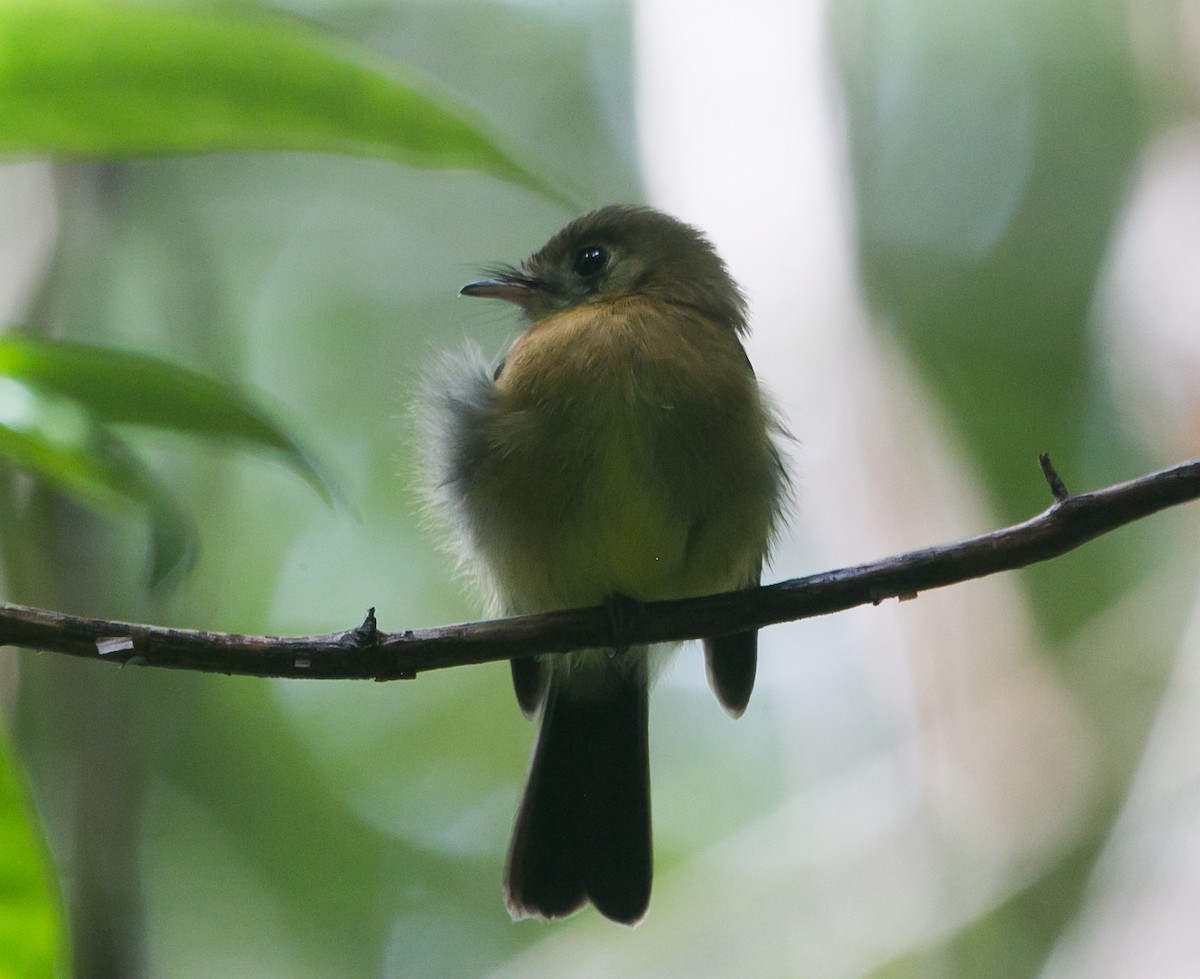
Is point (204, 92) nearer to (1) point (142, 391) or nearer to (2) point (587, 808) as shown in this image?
(1) point (142, 391)

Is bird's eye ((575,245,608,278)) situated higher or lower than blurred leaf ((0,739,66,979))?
higher

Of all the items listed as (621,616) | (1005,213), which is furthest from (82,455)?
(1005,213)

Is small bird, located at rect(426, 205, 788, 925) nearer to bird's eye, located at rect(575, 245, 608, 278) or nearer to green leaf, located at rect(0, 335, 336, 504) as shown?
bird's eye, located at rect(575, 245, 608, 278)

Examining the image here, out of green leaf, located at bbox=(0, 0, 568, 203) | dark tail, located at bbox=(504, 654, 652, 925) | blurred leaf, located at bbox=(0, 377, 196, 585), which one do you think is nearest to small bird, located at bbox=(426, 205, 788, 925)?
dark tail, located at bbox=(504, 654, 652, 925)

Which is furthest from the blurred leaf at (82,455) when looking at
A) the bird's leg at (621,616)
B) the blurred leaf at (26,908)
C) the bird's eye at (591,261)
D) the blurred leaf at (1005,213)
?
the blurred leaf at (1005,213)

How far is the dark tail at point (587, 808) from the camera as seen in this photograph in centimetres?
297

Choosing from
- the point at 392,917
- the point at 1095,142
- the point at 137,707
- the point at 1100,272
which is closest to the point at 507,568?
the point at 137,707

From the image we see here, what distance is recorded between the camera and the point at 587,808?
10.3 ft

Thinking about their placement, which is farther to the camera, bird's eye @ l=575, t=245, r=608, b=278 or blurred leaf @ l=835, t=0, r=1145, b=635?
blurred leaf @ l=835, t=0, r=1145, b=635

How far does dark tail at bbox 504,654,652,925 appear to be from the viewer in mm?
2973

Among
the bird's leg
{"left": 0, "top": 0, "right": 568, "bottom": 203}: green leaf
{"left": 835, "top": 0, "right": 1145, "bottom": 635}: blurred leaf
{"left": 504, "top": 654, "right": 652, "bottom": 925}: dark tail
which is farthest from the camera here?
{"left": 835, "top": 0, "right": 1145, "bottom": 635}: blurred leaf

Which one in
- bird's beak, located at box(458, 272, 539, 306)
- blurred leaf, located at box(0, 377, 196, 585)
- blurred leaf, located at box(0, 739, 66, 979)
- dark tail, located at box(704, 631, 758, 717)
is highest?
bird's beak, located at box(458, 272, 539, 306)

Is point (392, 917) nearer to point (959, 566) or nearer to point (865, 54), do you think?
point (959, 566)

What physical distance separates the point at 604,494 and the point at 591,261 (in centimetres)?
101
